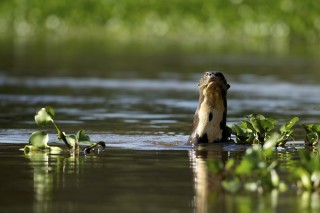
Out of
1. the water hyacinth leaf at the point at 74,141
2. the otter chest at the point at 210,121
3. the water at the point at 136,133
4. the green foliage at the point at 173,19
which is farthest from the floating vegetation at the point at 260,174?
→ the green foliage at the point at 173,19

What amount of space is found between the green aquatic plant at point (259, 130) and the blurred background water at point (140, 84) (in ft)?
1.07

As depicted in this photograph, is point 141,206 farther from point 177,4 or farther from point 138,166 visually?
point 177,4

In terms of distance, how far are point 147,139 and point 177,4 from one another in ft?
96.1

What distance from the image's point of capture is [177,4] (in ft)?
134

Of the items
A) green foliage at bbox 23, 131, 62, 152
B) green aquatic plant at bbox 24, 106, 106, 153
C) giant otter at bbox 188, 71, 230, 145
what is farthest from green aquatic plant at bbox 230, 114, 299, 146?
green foliage at bbox 23, 131, 62, 152

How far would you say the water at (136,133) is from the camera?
7648 mm

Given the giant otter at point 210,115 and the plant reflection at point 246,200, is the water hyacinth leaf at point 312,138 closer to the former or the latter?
the giant otter at point 210,115

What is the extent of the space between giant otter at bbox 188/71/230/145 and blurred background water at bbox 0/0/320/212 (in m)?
0.22

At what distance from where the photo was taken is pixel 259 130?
11.0 m

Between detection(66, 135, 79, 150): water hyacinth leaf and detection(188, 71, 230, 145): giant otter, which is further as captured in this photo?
detection(188, 71, 230, 145): giant otter

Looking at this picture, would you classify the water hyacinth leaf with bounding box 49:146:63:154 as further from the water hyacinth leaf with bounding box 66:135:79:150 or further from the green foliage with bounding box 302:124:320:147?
the green foliage with bounding box 302:124:320:147

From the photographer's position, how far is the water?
7.65 meters

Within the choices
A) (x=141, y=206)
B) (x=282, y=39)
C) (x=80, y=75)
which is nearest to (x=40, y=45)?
(x=282, y=39)

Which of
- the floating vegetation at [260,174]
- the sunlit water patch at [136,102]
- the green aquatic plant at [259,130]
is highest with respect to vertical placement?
the sunlit water patch at [136,102]
